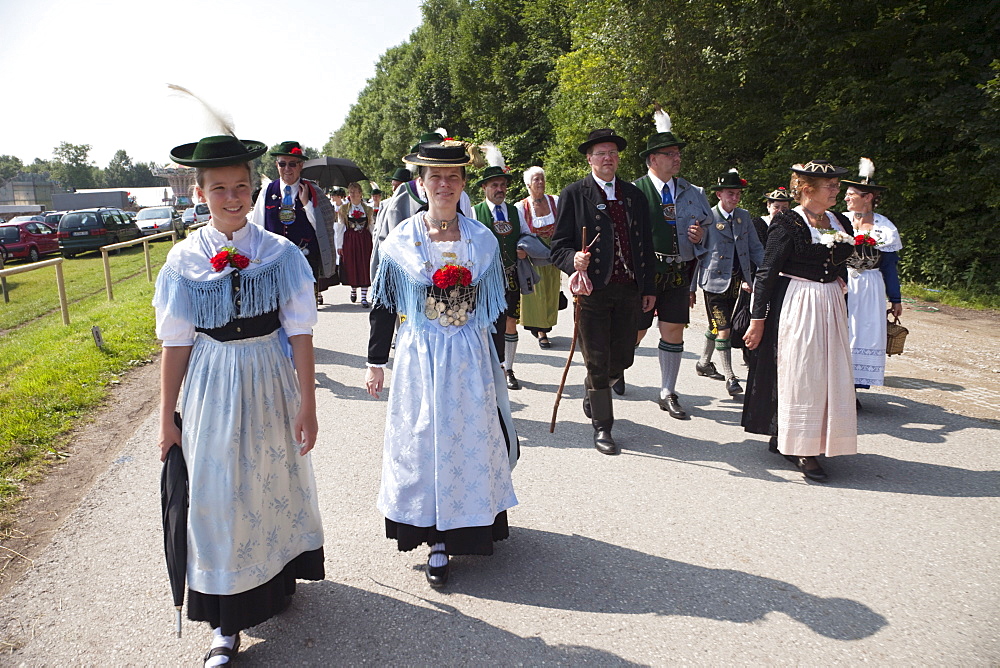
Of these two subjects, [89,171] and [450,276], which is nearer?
[450,276]

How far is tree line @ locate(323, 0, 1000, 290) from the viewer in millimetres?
12422

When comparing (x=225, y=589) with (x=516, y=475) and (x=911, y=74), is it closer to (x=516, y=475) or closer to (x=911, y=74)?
(x=516, y=475)

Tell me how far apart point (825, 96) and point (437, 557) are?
1450 cm

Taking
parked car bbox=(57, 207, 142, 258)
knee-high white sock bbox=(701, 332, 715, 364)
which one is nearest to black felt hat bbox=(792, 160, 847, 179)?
knee-high white sock bbox=(701, 332, 715, 364)

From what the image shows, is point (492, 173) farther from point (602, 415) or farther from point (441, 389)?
point (441, 389)

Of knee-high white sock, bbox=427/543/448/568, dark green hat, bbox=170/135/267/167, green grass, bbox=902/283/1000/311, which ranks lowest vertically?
knee-high white sock, bbox=427/543/448/568

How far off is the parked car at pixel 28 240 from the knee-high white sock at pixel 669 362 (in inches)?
1027

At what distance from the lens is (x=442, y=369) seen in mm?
3285

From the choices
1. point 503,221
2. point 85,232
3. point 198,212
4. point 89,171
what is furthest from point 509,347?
point 89,171

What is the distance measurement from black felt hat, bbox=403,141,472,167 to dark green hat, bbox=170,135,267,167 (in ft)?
2.68

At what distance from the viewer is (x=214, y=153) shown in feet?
8.80

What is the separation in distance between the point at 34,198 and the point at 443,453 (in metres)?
136

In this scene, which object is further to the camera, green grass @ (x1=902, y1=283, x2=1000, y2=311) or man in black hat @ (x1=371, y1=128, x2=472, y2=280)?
green grass @ (x1=902, y1=283, x2=1000, y2=311)

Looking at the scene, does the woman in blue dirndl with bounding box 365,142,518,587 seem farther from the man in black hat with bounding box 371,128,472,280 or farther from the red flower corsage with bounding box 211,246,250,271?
the man in black hat with bounding box 371,128,472,280
